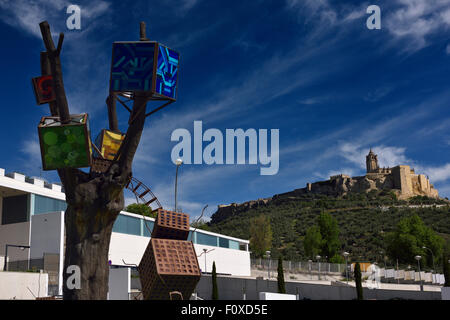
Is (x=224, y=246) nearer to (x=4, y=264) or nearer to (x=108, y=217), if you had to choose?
(x=4, y=264)

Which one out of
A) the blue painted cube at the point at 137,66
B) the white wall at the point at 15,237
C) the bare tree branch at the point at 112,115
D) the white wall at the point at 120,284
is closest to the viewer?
the blue painted cube at the point at 137,66

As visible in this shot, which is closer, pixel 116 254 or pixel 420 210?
pixel 116 254

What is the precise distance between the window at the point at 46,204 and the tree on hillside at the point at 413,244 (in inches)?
1679

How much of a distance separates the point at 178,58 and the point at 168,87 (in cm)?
92

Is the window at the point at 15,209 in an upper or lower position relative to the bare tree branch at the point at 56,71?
lower

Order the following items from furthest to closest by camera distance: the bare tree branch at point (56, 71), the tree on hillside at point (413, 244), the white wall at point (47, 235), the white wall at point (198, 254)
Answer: the tree on hillside at point (413, 244)
the white wall at point (198, 254)
the white wall at point (47, 235)
the bare tree branch at point (56, 71)

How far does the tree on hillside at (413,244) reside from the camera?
57.3m

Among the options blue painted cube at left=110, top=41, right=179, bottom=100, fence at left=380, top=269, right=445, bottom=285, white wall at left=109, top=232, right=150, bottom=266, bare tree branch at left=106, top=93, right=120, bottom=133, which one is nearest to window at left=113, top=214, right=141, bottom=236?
white wall at left=109, top=232, right=150, bottom=266

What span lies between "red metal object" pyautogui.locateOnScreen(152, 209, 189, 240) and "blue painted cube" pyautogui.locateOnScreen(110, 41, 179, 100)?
4.97 m

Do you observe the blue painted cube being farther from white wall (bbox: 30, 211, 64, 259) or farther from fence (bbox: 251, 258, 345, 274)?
fence (bbox: 251, 258, 345, 274)

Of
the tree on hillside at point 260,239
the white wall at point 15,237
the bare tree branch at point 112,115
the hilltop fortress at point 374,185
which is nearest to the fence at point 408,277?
the tree on hillside at point 260,239

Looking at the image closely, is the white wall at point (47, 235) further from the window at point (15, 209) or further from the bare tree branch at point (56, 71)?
the bare tree branch at point (56, 71)

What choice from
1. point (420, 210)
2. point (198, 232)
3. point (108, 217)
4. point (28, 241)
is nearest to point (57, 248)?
point (28, 241)
